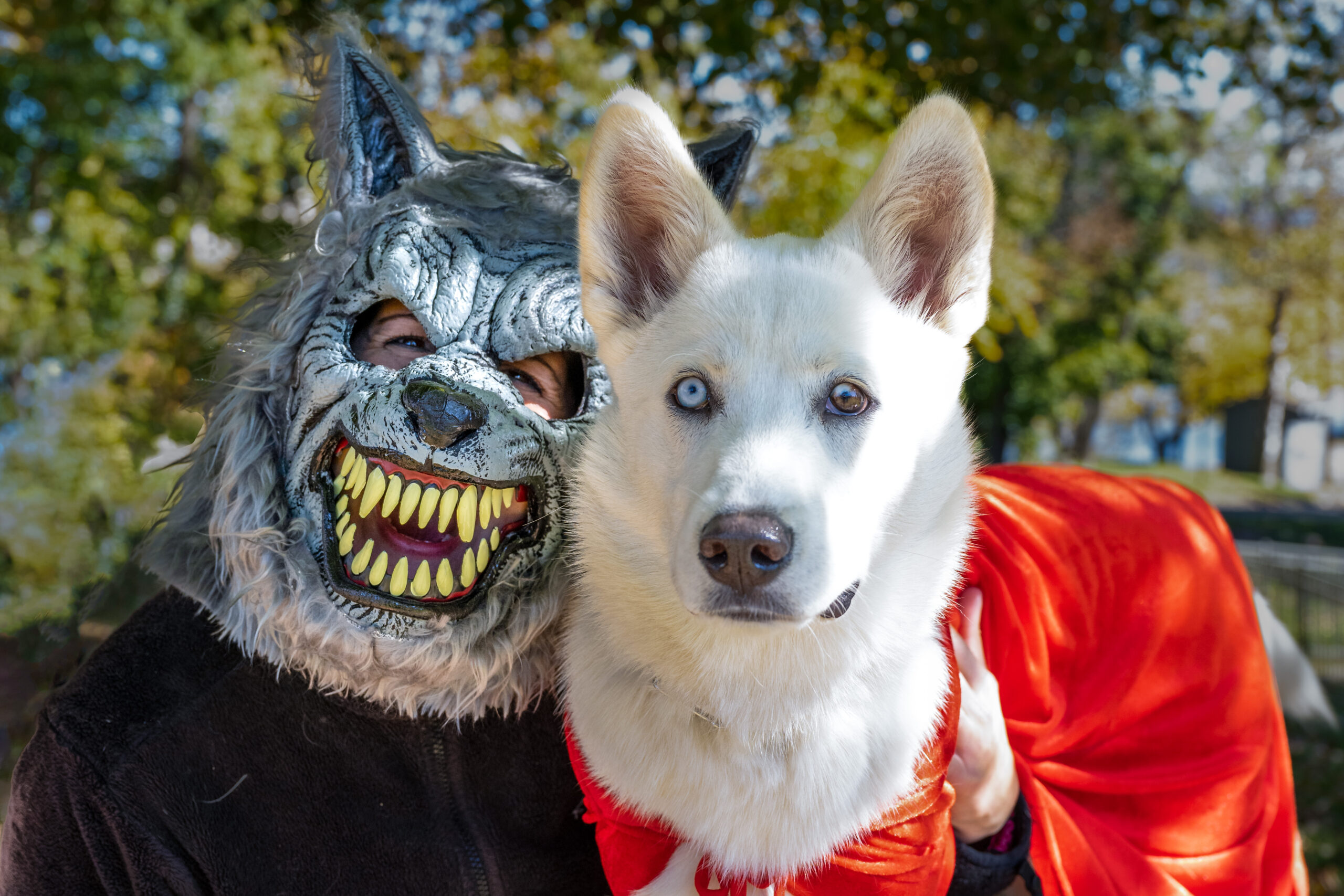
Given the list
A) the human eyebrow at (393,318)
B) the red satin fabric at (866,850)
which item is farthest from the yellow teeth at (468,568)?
the human eyebrow at (393,318)

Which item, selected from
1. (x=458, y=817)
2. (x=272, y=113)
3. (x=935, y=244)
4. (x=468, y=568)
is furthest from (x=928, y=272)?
(x=272, y=113)

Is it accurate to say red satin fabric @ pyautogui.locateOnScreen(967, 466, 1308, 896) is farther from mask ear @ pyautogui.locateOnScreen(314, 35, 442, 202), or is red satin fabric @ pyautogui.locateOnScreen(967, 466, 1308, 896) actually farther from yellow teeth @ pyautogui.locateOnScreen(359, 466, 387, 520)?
mask ear @ pyautogui.locateOnScreen(314, 35, 442, 202)

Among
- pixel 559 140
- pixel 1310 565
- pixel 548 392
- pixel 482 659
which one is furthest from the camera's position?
pixel 1310 565

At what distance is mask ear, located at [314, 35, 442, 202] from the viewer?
2.28 m

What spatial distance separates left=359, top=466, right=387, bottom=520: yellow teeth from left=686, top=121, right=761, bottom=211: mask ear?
3.92ft

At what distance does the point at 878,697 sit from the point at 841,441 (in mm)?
581

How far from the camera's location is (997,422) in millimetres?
25062

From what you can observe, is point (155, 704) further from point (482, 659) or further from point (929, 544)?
point (929, 544)

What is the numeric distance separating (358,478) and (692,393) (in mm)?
779

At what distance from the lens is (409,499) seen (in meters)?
1.96

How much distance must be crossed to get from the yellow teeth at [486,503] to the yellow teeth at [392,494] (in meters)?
0.18

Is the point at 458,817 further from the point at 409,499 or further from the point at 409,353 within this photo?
the point at 409,353

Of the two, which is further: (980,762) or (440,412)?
(980,762)

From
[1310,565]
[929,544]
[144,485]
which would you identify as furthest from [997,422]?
[929,544]
